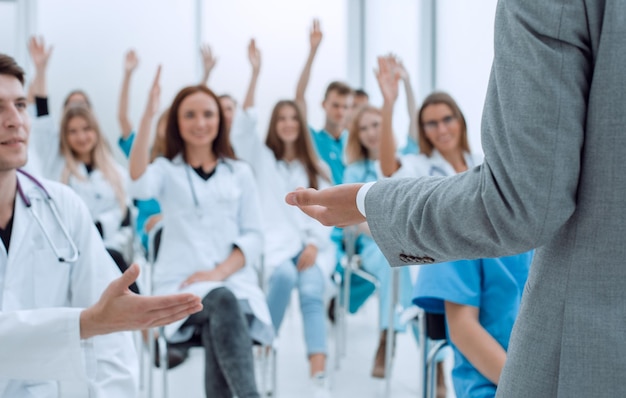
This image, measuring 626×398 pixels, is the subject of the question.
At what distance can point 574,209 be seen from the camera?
689 mm

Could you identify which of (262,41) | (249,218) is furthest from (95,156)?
(262,41)

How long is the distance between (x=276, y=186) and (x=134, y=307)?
2472 millimetres

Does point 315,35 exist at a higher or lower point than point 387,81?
higher

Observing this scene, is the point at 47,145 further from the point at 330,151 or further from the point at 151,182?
the point at 330,151

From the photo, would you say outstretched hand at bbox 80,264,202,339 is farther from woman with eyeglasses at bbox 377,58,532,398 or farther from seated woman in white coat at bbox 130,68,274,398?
seated woman in white coat at bbox 130,68,274,398

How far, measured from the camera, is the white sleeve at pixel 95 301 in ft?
4.50

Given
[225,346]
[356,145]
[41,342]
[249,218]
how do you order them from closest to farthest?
[41,342], [225,346], [249,218], [356,145]

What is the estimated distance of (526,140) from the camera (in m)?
0.65

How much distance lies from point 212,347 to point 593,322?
1.69m

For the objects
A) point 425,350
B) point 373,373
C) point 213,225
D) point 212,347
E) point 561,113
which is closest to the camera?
point 561,113

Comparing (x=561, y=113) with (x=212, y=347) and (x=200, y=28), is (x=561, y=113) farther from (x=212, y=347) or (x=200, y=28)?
(x=200, y=28)

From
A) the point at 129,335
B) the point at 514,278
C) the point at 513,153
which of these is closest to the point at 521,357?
the point at 513,153

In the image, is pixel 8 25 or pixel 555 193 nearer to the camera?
pixel 555 193

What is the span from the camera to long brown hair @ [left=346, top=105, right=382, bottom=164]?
3.91m
